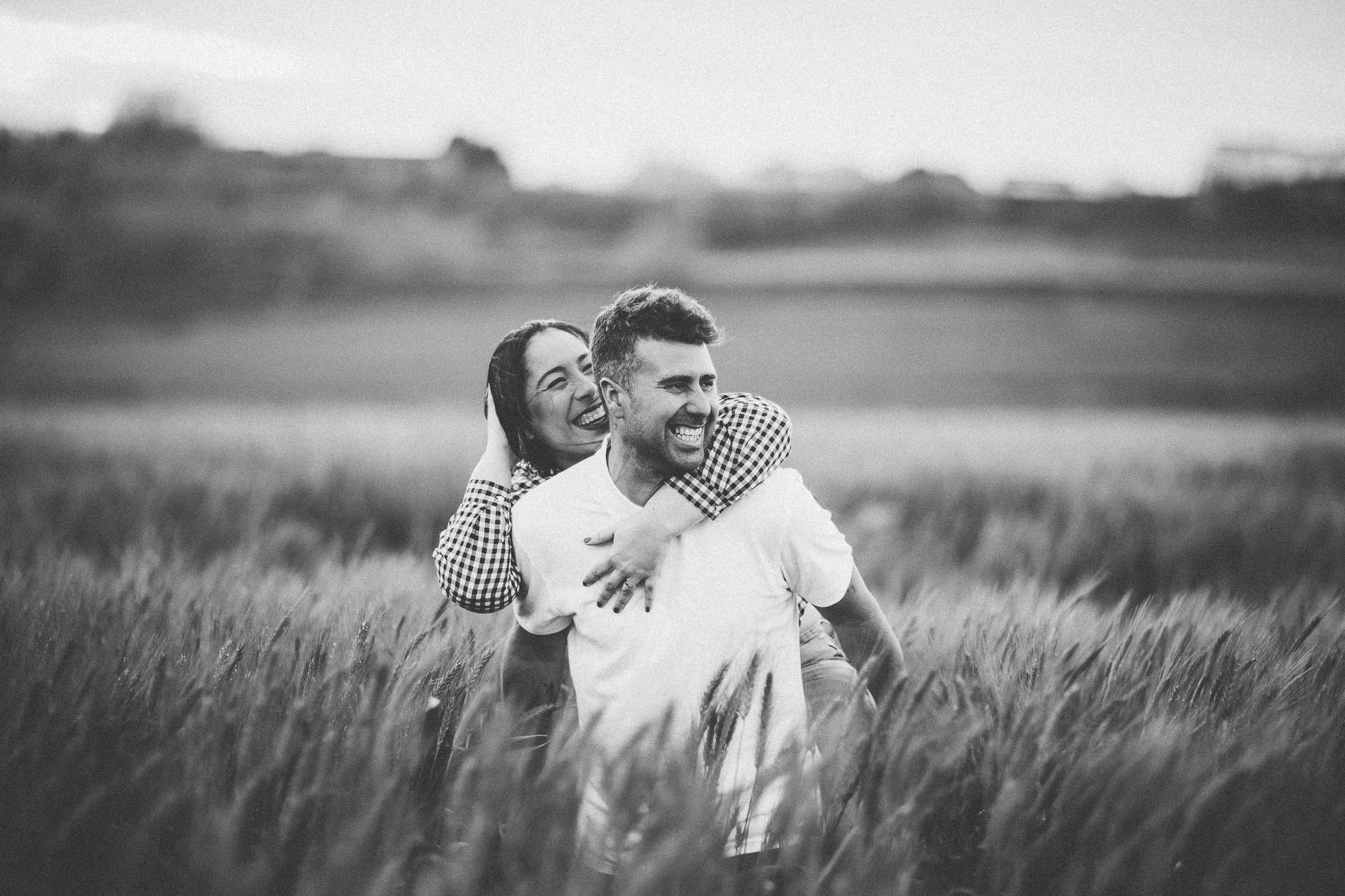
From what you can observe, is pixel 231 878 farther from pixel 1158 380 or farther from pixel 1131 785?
pixel 1158 380

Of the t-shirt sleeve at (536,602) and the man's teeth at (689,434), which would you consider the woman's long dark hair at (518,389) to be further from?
the man's teeth at (689,434)

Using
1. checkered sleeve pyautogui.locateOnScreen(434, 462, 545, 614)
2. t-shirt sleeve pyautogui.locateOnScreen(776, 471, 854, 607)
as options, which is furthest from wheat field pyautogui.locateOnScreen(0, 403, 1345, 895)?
t-shirt sleeve pyautogui.locateOnScreen(776, 471, 854, 607)

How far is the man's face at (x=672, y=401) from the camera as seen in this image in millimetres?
1850

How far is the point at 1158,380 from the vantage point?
1573 centimetres

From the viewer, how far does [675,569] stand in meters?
1.86

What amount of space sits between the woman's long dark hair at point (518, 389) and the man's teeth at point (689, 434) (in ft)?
2.57

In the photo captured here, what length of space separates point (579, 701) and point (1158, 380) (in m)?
16.7

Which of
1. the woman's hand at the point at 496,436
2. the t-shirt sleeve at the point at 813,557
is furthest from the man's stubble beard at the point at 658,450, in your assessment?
the woman's hand at the point at 496,436

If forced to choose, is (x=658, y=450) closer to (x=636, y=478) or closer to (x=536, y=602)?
(x=636, y=478)

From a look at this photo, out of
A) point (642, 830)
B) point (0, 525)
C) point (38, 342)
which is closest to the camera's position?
point (642, 830)

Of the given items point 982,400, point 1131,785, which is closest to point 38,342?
point 982,400

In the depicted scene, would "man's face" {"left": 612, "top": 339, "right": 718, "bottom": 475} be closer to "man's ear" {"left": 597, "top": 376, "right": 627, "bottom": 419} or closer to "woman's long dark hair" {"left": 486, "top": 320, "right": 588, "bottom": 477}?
"man's ear" {"left": 597, "top": 376, "right": 627, "bottom": 419}

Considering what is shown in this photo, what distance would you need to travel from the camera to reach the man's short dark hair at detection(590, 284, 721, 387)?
186 centimetres

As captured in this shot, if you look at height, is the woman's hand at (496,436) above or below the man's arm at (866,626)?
above
